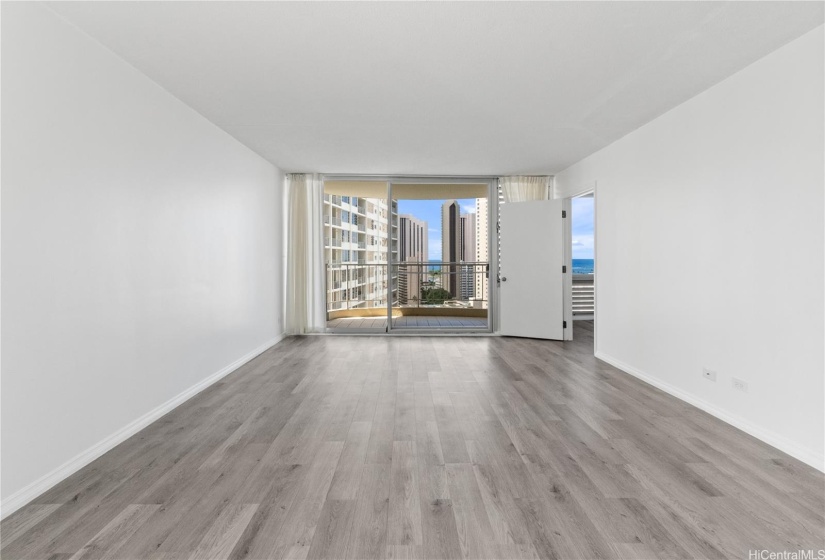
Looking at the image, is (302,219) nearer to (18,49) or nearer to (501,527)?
(18,49)

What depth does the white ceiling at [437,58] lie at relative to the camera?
2031 mm

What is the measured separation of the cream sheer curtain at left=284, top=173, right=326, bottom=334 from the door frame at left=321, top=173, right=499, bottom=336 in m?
0.34

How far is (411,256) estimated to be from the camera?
6.89 meters

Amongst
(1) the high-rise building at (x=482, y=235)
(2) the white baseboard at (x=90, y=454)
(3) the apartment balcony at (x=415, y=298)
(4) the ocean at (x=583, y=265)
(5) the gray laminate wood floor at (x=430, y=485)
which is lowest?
(5) the gray laminate wood floor at (x=430, y=485)

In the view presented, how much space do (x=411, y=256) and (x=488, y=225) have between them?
4.94ft

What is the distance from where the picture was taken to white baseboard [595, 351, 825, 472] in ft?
7.07

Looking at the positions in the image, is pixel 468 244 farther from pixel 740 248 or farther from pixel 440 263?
pixel 740 248

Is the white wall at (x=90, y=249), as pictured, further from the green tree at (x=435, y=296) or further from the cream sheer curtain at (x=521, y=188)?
the green tree at (x=435, y=296)

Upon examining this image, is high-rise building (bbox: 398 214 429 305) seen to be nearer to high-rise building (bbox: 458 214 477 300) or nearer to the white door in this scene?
high-rise building (bbox: 458 214 477 300)

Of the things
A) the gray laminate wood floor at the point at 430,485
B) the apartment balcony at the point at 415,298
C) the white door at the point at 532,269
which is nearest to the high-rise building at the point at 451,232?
the apartment balcony at the point at 415,298

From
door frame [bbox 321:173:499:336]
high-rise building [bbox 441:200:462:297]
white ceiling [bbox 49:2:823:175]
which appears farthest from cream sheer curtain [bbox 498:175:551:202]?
white ceiling [bbox 49:2:823:175]

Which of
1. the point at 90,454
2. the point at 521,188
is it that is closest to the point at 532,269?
the point at 521,188

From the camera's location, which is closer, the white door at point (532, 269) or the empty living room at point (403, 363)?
the empty living room at point (403, 363)

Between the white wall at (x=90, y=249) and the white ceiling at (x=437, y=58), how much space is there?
277 millimetres
